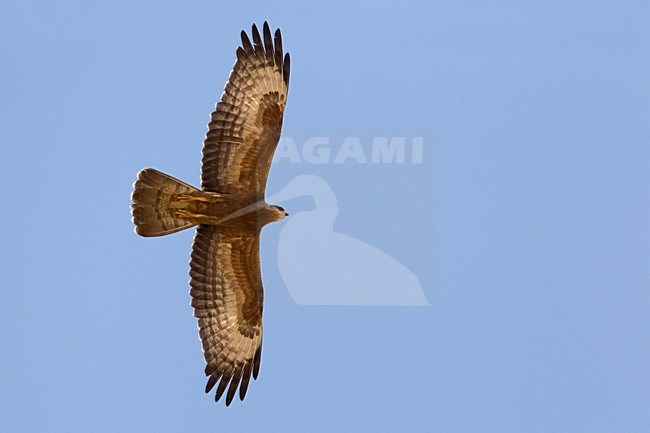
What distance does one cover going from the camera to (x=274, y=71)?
13578mm

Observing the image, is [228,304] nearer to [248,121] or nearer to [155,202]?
[155,202]

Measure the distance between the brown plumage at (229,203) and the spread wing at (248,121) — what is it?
0.5 inches

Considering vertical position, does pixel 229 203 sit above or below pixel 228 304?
above

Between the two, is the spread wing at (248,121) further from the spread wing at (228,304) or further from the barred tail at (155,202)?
the spread wing at (228,304)

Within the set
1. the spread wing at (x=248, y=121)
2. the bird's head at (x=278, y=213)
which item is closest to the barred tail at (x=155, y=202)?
the spread wing at (x=248, y=121)

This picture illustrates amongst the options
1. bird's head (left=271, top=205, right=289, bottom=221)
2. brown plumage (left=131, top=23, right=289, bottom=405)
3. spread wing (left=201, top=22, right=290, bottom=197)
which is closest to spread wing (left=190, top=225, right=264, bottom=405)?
brown plumage (left=131, top=23, right=289, bottom=405)

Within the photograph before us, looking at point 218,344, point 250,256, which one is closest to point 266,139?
point 250,256

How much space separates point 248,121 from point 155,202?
1.45 m

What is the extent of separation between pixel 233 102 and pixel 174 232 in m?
1.69

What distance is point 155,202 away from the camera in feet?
43.8

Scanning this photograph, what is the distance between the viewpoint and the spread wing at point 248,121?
13.4 meters

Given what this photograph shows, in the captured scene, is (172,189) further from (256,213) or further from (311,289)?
(311,289)

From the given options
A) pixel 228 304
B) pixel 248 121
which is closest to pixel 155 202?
pixel 248 121

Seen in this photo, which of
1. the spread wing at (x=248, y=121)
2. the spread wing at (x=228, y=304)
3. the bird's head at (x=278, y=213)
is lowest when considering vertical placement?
the spread wing at (x=228, y=304)
